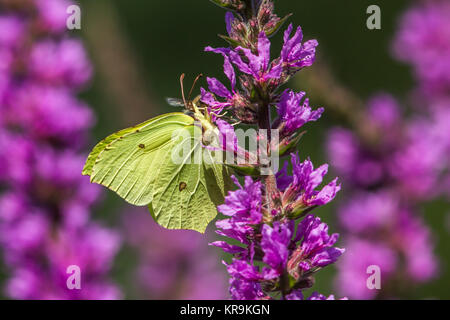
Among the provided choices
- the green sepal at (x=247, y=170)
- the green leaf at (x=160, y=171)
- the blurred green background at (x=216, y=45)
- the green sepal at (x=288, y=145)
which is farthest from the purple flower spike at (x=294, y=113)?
the blurred green background at (x=216, y=45)

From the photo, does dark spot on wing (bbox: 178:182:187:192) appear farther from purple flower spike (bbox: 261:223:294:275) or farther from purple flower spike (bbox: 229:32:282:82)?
purple flower spike (bbox: 261:223:294:275)

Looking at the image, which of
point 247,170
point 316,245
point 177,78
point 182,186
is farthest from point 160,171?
point 177,78

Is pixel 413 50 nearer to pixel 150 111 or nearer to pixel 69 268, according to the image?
pixel 150 111

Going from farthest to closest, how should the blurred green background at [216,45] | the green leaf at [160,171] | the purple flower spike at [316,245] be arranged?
the blurred green background at [216,45] → the green leaf at [160,171] → the purple flower spike at [316,245]

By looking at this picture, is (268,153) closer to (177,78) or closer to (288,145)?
(288,145)

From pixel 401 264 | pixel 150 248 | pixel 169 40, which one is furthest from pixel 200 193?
pixel 169 40

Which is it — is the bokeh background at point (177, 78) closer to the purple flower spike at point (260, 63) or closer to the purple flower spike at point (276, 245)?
the purple flower spike at point (260, 63)
